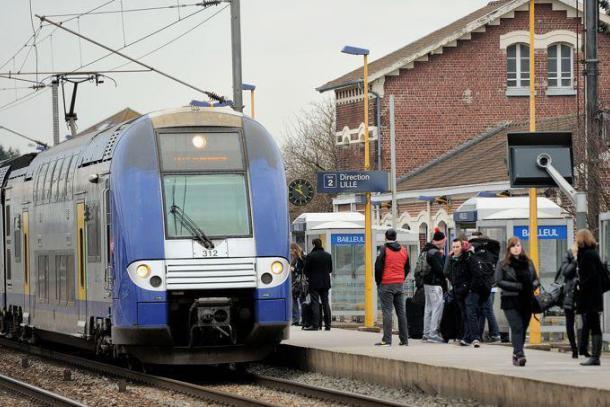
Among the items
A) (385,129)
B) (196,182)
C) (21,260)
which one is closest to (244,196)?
(196,182)

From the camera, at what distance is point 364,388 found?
20.2 m

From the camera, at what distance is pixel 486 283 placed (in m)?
23.0

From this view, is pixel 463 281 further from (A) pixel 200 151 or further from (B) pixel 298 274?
(B) pixel 298 274

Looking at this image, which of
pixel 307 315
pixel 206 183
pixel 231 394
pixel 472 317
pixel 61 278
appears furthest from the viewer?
pixel 307 315

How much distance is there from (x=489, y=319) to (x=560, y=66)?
34939mm

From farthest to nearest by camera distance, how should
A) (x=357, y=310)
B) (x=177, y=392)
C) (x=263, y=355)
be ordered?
(x=357, y=310) < (x=263, y=355) < (x=177, y=392)

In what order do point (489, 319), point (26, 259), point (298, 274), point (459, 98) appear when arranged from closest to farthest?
point (489, 319) → point (26, 259) → point (298, 274) → point (459, 98)

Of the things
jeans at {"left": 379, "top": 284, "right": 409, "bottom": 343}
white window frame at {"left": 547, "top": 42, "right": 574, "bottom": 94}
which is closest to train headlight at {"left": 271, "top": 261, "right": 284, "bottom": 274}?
jeans at {"left": 379, "top": 284, "right": 409, "bottom": 343}

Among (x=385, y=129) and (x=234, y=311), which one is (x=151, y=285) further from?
(x=385, y=129)

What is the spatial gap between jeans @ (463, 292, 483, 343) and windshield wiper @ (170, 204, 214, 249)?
4241 mm

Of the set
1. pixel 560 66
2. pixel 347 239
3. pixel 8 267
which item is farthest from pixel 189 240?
pixel 560 66

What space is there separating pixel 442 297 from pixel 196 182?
15.7ft

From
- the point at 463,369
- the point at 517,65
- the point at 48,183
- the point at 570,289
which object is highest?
the point at 517,65

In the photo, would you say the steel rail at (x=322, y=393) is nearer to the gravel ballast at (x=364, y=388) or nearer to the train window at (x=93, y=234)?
the gravel ballast at (x=364, y=388)
